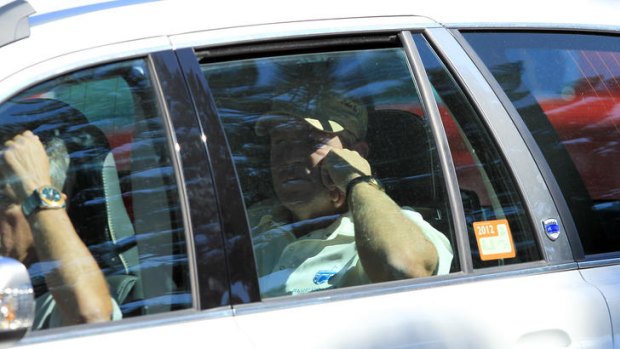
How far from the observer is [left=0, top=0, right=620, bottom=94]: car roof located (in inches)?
99.0

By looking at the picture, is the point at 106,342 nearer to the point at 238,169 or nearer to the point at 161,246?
the point at 161,246

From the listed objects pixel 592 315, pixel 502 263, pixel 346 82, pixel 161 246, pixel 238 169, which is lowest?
pixel 592 315

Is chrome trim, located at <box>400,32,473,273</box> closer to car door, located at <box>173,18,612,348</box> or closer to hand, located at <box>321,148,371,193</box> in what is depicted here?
car door, located at <box>173,18,612,348</box>

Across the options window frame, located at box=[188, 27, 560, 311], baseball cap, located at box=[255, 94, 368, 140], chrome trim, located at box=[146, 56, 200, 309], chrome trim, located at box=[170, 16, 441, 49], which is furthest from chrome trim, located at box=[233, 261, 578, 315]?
chrome trim, located at box=[170, 16, 441, 49]

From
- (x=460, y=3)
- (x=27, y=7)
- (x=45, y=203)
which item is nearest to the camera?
(x=45, y=203)

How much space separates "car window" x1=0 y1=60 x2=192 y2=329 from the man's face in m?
0.32

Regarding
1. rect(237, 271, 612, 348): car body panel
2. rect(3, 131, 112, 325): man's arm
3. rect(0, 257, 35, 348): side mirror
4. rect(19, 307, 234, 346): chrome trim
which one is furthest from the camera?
rect(237, 271, 612, 348): car body panel

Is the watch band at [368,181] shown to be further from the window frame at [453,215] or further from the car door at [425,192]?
the window frame at [453,215]

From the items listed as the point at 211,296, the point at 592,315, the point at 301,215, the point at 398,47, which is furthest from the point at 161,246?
the point at 592,315

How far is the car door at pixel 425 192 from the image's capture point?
2541mm

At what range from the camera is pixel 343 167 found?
2859 millimetres

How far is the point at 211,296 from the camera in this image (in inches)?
95.6

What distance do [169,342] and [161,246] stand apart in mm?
246

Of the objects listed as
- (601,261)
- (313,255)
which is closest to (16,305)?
(313,255)
